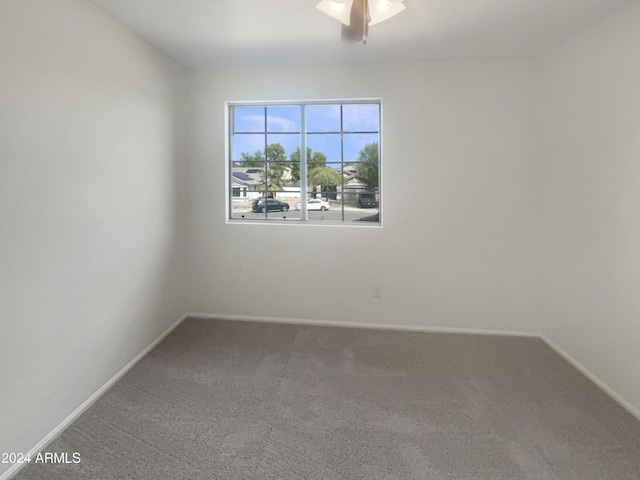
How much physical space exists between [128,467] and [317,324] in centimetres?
181

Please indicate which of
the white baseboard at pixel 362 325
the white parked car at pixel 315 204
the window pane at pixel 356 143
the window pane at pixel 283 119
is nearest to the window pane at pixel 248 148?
the window pane at pixel 283 119

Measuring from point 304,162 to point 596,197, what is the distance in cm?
222

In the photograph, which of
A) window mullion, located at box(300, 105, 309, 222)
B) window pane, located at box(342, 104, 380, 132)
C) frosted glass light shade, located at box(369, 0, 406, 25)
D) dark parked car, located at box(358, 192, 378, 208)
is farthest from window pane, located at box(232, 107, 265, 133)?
frosted glass light shade, located at box(369, 0, 406, 25)

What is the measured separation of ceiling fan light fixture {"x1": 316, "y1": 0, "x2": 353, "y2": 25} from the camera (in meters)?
1.57

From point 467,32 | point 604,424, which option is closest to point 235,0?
point 467,32

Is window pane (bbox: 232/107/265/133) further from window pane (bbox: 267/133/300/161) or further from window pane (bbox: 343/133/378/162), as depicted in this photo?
window pane (bbox: 343/133/378/162)

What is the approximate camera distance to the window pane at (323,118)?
10.1 ft

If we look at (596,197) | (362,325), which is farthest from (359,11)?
(362,325)

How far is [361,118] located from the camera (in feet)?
9.93

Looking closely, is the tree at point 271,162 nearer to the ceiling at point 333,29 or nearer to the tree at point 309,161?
the tree at point 309,161

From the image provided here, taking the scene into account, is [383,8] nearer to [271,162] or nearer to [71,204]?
[271,162]

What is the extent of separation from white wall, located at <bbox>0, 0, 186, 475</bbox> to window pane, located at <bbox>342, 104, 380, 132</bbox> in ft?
5.11

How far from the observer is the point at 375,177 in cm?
304

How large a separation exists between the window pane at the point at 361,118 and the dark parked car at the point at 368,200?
58 cm
